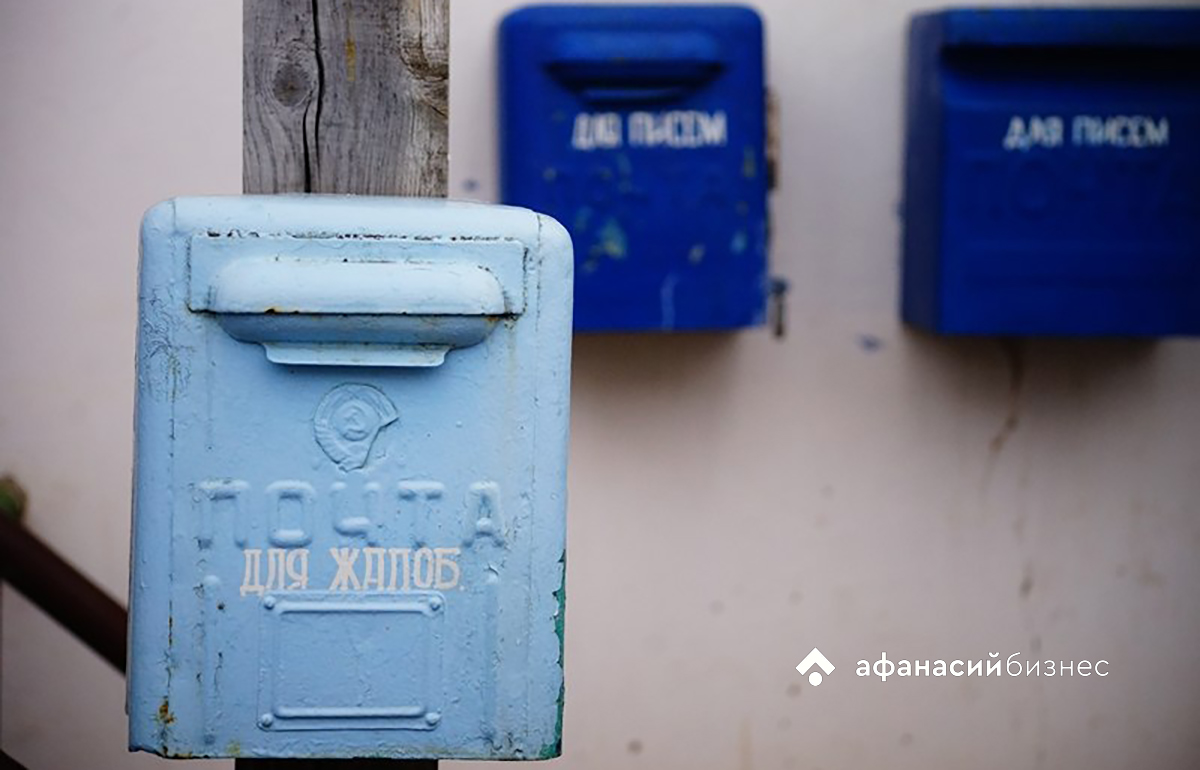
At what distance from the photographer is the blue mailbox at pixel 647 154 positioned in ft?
10.5

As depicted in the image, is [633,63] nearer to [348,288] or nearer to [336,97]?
[336,97]

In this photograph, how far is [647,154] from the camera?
3211mm

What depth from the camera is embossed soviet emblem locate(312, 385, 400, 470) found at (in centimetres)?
191

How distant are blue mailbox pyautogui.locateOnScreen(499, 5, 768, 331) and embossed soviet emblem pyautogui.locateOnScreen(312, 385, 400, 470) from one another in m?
1.34

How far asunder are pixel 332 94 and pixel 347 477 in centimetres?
51

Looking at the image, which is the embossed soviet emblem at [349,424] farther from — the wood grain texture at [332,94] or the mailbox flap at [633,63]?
the mailbox flap at [633,63]

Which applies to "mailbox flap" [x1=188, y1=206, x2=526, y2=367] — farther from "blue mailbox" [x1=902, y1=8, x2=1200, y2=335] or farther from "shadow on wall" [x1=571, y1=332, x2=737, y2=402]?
"shadow on wall" [x1=571, y1=332, x2=737, y2=402]

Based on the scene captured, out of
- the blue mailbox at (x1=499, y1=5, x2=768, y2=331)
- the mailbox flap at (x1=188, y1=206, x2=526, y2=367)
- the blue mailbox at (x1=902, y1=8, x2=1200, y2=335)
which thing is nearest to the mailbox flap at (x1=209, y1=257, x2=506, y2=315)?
the mailbox flap at (x1=188, y1=206, x2=526, y2=367)

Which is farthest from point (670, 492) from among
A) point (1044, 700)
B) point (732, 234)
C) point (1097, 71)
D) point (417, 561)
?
point (417, 561)

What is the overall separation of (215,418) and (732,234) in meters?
1.52

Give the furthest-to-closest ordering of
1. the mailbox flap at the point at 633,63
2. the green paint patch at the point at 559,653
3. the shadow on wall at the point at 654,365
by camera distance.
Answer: the shadow on wall at the point at 654,365, the mailbox flap at the point at 633,63, the green paint patch at the point at 559,653

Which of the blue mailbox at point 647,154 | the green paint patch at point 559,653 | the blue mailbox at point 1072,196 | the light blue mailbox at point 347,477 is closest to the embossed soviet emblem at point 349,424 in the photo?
the light blue mailbox at point 347,477

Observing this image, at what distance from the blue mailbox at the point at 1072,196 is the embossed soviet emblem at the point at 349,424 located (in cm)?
158

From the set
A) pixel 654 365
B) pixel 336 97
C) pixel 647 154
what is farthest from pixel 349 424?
pixel 654 365
